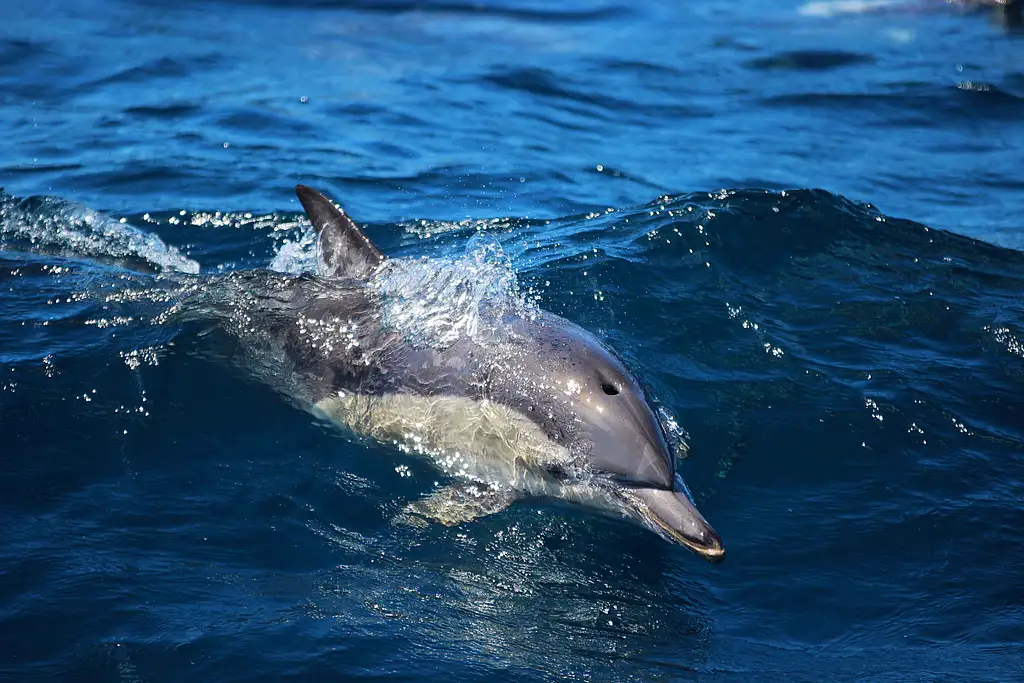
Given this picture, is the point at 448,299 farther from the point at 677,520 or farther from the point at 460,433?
the point at 677,520

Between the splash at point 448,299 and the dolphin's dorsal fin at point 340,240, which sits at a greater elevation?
the dolphin's dorsal fin at point 340,240

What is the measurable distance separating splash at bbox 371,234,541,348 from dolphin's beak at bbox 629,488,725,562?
150cm

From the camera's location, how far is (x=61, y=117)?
14664mm

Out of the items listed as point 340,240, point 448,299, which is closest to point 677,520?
point 448,299

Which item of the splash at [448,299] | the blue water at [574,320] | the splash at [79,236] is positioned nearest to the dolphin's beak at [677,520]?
the blue water at [574,320]

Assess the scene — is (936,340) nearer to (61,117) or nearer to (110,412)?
(110,412)

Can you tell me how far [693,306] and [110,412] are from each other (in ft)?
15.0

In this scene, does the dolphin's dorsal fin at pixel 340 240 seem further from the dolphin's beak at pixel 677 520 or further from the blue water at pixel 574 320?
the dolphin's beak at pixel 677 520

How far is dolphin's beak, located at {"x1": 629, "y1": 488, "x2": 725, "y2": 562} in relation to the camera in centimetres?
536

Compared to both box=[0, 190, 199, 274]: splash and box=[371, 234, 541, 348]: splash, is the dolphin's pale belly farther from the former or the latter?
box=[0, 190, 199, 274]: splash

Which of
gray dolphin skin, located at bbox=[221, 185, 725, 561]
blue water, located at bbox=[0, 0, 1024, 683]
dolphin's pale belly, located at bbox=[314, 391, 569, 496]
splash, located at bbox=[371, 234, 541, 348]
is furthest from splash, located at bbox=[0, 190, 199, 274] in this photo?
Answer: dolphin's pale belly, located at bbox=[314, 391, 569, 496]

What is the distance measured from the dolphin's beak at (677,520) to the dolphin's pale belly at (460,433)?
1.90 ft

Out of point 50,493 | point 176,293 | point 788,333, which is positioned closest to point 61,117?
point 176,293

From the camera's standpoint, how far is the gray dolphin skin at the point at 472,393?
5.82 metres
